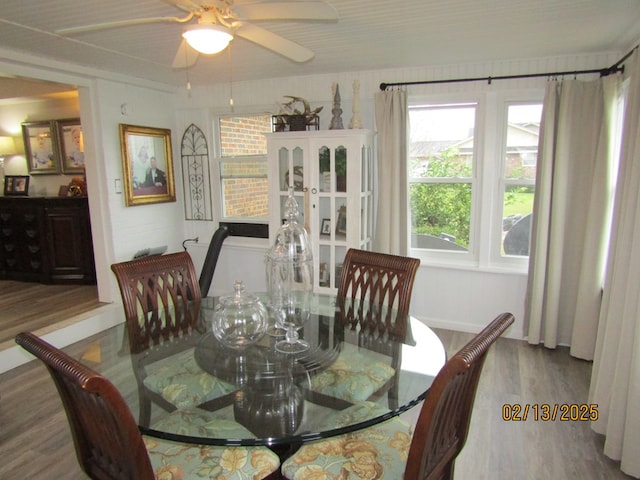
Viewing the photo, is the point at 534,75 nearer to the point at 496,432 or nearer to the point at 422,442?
the point at 496,432

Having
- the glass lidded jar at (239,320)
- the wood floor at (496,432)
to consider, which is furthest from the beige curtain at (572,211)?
the glass lidded jar at (239,320)

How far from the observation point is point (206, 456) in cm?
142

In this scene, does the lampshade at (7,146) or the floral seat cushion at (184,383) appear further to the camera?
the lampshade at (7,146)

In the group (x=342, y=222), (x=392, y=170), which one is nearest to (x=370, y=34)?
(x=392, y=170)

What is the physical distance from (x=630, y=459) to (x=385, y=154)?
99.4 inches

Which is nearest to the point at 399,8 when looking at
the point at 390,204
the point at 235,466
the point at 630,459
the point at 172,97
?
the point at 390,204

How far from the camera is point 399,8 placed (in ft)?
7.21

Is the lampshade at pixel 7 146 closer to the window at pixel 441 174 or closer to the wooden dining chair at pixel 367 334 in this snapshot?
the window at pixel 441 174

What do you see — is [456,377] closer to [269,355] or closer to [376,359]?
[376,359]

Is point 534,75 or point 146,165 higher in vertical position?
point 534,75

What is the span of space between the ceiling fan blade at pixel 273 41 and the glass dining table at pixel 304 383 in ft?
4.18
